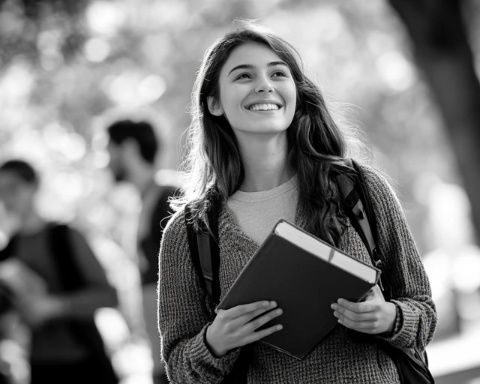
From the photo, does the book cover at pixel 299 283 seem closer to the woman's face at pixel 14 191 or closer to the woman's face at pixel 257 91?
the woman's face at pixel 257 91

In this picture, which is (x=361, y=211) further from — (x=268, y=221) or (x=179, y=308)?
(x=179, y=308)

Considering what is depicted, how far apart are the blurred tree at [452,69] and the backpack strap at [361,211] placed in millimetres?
3344

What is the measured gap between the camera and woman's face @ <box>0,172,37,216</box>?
4.70 meters

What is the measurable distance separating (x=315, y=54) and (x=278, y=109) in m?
11.8

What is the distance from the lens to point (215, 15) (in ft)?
40.1

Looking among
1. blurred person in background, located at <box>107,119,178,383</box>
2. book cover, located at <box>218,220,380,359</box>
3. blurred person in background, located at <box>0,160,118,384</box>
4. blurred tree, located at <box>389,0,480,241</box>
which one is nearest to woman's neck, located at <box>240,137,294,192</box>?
book cover, located at <box>218,220,380,359</box>

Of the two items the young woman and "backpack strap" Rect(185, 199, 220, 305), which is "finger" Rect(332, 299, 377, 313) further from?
"backpack strap" Rect(185, 199, 220, 305)

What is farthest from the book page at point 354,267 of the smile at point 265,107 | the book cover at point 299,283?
the smile at point 265,107

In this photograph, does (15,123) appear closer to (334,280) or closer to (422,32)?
(422,32)

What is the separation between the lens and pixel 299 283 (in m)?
2.28

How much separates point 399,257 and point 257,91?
0.63m

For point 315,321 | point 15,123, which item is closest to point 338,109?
point 315,321

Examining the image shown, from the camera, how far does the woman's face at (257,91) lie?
2631 millimetres

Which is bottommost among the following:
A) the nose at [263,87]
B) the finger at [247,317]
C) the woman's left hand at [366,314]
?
the woman's left hand at [366,314]
